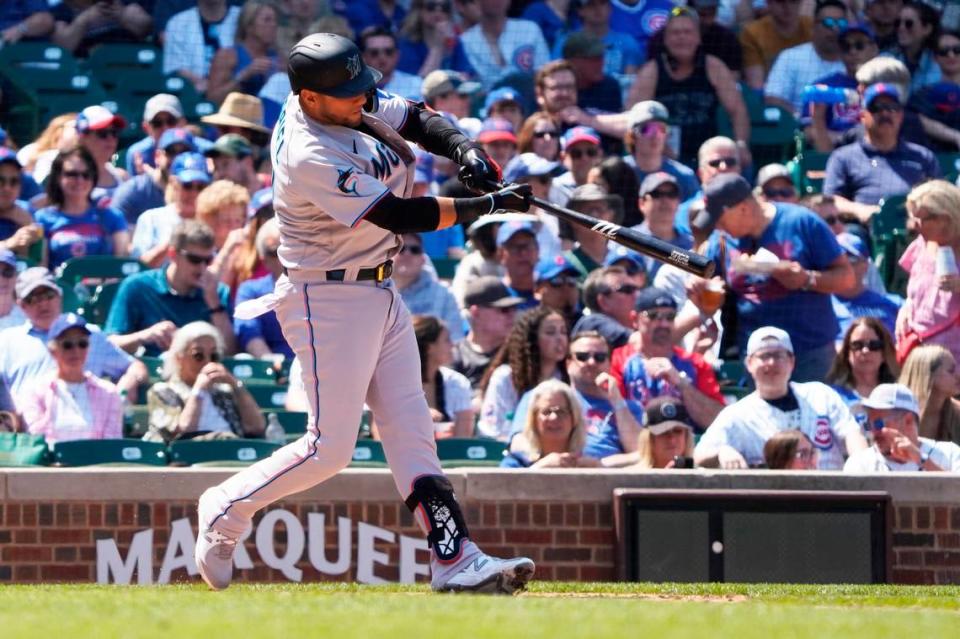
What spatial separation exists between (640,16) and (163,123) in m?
3.64

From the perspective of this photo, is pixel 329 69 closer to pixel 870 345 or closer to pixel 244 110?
pixel 870 345

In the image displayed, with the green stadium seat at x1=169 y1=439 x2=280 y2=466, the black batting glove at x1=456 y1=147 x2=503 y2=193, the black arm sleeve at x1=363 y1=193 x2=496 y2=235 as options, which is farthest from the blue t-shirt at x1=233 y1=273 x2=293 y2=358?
the black arm sleeve at x1=363 y1=193 x2=496 y2=235

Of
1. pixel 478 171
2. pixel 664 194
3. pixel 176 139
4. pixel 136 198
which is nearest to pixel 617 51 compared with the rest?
pixel 664 194

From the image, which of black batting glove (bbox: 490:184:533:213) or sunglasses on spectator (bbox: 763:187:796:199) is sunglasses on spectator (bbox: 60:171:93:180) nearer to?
sunglasses on spectator (bbox: 763:187:796:199)

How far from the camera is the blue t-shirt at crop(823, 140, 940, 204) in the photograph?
35.6ft

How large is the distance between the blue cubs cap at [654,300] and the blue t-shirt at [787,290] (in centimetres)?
54

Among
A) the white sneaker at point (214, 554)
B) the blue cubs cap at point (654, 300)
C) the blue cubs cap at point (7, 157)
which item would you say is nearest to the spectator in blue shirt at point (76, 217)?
the blue cubs cap at point (7, 157)

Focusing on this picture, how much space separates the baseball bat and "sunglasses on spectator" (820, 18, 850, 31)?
7228 mm

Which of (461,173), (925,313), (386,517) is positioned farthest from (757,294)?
(461,173)

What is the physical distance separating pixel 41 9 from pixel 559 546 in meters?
7.38

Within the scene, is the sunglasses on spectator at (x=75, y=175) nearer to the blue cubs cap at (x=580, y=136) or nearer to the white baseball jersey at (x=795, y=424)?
the blue cubs cap at (x=580, y=136)

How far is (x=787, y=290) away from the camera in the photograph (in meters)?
8.91

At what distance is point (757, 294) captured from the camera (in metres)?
8.95

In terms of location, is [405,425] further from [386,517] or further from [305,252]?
[386,517]
